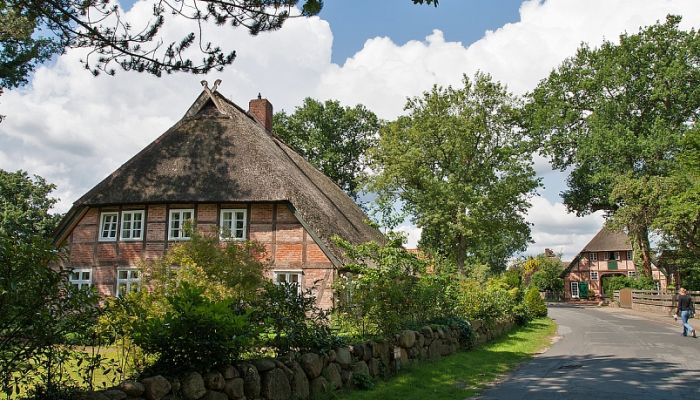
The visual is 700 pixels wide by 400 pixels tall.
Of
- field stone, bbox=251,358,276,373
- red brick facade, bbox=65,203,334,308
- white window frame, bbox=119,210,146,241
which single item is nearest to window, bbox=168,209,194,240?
red brick facade, bbox=65,203,334,308

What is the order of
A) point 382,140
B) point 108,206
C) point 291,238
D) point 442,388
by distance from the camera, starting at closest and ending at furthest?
point 442,388
point 291,238
point 108,206
point 382,140

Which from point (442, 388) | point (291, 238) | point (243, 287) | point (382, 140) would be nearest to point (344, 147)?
point (382, 140)

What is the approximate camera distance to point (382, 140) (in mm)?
33250

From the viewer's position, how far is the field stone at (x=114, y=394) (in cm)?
474

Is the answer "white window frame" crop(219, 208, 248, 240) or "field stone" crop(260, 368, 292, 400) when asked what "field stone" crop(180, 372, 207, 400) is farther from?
"white window frame" crop(219, 208, 248, 240)

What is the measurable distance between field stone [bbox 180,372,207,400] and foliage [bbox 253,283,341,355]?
1.77m

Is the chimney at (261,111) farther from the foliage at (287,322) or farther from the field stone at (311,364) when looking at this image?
the field stone at (311,364)

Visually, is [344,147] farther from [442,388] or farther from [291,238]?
[442,388]

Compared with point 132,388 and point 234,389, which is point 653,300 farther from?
point 132,388

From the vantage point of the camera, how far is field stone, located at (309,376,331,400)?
7.62m

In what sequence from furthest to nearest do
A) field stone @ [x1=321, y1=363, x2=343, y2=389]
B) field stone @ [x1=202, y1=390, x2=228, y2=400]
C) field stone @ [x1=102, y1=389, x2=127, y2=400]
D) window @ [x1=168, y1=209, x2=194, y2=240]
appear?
window @ [x1=168, y1=209, x2=194, y2=240] < field stone @ [x1=321, y1=363, x2=343, y2=389] < field stone @ [x1=202, y1=390, x2=228, y2=400] < field stone @ [x1=102, y1=389, x2=127, y2=400]

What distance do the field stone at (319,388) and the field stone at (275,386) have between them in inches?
24.5

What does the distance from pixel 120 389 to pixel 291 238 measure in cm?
1465

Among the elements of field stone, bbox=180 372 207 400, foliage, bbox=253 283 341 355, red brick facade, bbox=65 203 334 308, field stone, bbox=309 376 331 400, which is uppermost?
red brick facade, bbox=65 203 334 308
